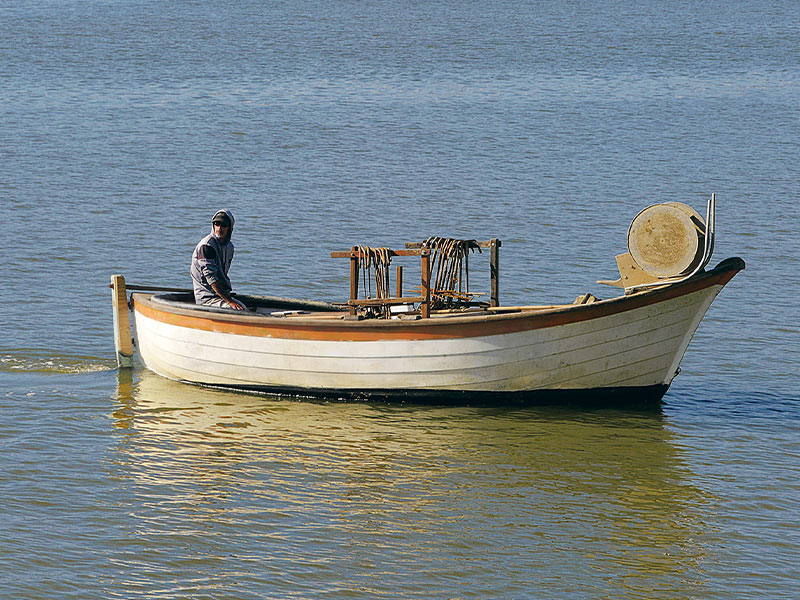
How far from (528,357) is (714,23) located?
4789cm

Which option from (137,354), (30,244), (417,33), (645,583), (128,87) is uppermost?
(417,33)

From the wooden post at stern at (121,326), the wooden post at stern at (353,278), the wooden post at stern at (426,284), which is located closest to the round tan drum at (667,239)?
the wooden post at stern at (426,284)

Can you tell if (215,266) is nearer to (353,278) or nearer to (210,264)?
(210,264)

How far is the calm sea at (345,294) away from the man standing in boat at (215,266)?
109 centimetres

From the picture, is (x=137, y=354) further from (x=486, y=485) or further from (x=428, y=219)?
(x=428, y=219)

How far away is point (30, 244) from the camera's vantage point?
2066 cm

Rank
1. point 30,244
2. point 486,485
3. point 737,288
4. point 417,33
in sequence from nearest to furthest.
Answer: point 486,485, point 737,288, point 30,244, point 417,33

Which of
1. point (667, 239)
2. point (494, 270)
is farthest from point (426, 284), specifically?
point (667, 239)

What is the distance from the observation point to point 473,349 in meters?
12.1

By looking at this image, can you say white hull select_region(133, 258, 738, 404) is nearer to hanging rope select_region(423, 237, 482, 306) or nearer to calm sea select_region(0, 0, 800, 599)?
calm sea select_region(0, 0, 800, 599)

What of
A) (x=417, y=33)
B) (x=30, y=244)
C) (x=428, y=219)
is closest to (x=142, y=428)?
(x=30, y=244)

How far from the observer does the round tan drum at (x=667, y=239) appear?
11727mm

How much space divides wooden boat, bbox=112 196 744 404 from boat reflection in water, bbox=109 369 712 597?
0.27 metres

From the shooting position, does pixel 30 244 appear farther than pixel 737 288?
Yes
